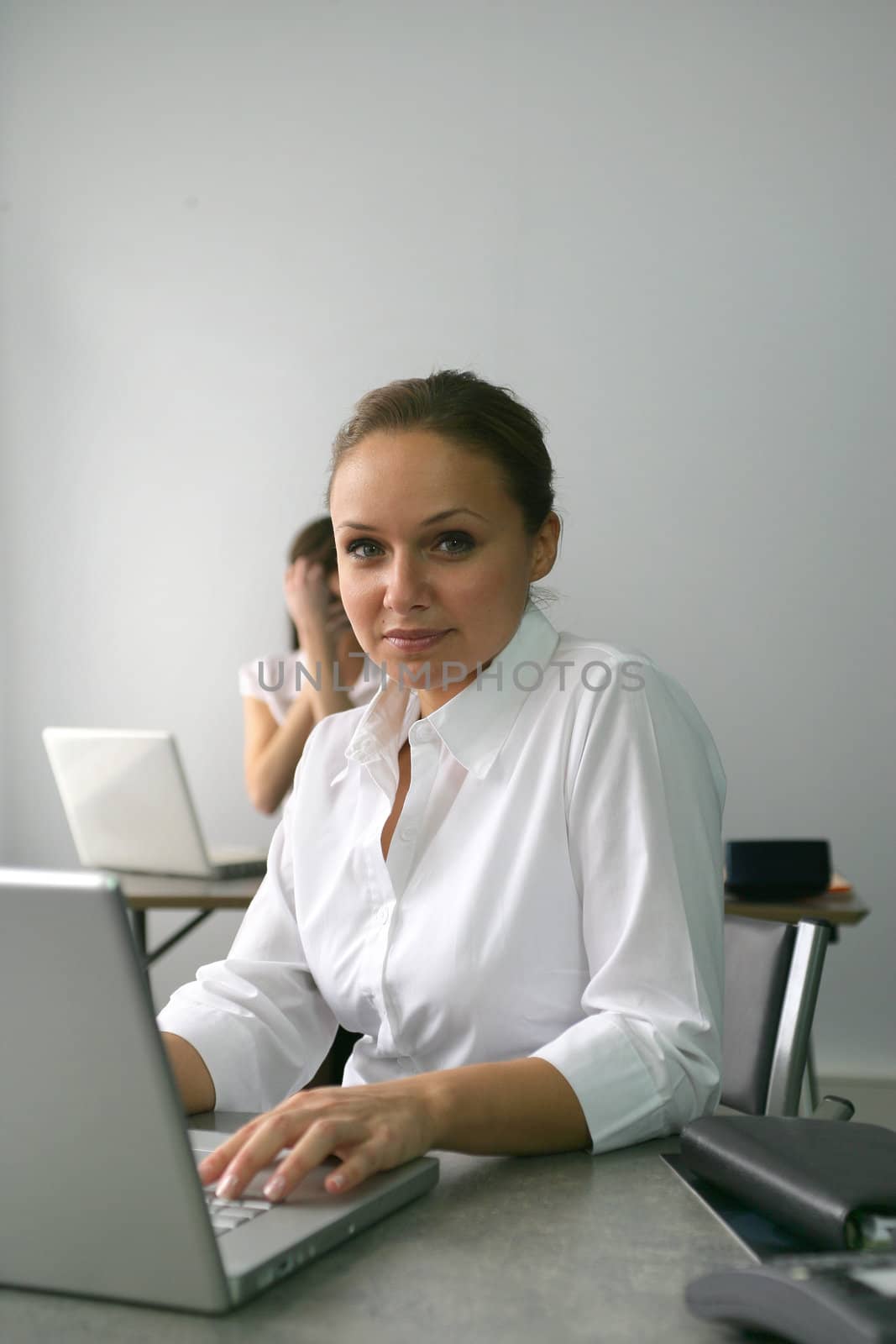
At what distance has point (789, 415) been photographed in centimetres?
393

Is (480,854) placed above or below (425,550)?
below

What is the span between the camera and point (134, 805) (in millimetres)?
2666

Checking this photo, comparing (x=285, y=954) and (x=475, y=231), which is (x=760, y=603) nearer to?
(x=475, y=231)

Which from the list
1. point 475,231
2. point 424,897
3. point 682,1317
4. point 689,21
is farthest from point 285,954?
point 689,21

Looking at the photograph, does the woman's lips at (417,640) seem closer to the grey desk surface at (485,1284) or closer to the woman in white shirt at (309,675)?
the grey desk surface at (485,1284)

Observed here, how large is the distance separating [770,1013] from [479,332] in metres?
3.07

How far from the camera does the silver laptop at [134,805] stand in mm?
2588

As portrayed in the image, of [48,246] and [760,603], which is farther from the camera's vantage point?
[48,246]

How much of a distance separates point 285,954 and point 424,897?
0.20m

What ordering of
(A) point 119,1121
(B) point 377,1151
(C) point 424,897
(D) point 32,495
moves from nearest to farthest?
(A) point 119,1121 < (B) point 377,1151 < (C) point 424,897 < (D) point 32,495

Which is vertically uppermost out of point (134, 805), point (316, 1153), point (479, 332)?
point (479, 332)

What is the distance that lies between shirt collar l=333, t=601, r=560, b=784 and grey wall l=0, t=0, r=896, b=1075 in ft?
8.77

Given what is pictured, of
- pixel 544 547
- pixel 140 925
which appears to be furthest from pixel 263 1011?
pixel 140 925

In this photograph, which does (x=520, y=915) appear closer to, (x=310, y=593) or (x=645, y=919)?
(x=645, y=919)
